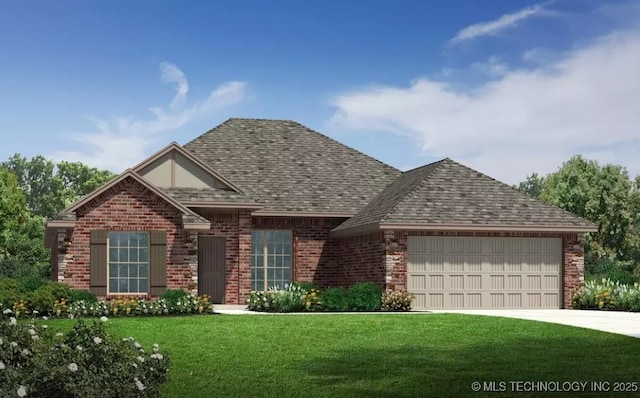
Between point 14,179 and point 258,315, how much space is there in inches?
1880

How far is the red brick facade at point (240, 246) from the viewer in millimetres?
26250

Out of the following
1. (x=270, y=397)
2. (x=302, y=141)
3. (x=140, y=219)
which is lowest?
(x=270, y=397)

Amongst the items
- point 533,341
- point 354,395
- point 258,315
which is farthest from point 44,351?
point 258,315

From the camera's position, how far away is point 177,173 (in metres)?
29.4

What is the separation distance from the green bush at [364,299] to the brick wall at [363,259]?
2.51ft

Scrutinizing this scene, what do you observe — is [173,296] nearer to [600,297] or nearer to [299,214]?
[299,214]

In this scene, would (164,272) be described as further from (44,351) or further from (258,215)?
(44,351)

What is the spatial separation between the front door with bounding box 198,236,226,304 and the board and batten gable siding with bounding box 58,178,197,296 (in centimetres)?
291

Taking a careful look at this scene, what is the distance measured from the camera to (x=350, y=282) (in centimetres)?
3002

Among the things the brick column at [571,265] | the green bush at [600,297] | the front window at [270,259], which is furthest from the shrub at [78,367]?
the green bush at [600,297]

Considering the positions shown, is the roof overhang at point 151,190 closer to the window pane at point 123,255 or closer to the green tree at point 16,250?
the window pane at point 123,255

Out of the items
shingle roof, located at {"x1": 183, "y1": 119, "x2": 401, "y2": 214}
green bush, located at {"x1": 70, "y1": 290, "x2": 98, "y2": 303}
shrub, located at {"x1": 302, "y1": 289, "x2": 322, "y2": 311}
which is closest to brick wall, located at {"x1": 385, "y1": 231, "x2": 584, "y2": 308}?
shrub, located at {"x1": 302, "y1": 289, "x2": 322, "y2": 311}

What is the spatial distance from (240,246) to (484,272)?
7947 millimetres

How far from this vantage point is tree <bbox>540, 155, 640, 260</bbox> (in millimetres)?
59781
